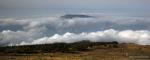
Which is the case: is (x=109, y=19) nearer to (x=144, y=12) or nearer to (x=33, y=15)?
(x=144, y=12)

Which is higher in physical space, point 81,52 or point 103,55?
point 81,52

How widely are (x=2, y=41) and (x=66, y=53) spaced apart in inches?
79.5

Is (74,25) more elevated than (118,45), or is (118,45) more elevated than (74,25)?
(74,25)

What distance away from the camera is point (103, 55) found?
1160 centimetres

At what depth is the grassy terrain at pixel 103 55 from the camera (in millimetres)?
11500

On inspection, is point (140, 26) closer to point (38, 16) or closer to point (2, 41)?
point (38, 16)

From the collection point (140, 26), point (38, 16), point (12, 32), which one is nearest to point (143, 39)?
point (140, 26)

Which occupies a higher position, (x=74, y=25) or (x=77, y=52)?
(x=74, y=25)

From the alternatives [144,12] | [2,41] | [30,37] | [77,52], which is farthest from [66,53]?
[144,12]

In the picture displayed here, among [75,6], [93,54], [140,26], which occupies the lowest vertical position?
[93,54]

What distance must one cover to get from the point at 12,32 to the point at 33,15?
0.84 meters

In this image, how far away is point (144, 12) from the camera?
1173 cm

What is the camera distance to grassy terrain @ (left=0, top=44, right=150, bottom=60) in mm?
11500

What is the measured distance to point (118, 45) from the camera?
456 inches
